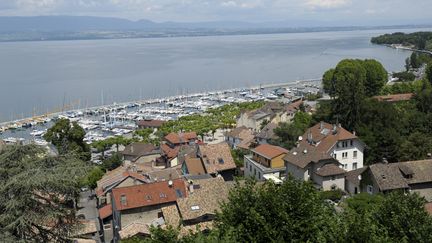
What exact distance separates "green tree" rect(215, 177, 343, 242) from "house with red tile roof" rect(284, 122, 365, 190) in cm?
1193

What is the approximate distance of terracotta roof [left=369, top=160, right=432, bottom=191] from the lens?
20.6 m

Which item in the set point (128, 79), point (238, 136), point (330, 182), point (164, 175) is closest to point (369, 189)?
point (330, 182)

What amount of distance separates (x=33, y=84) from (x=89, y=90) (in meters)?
17.3

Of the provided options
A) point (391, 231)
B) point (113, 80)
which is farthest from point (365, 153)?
point (113, 80)

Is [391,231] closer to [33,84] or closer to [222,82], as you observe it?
[222,82]

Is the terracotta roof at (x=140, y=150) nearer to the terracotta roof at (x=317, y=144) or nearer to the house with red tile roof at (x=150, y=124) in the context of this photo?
the terracotta roof at (x=317, y=144)

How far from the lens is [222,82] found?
3634 inches

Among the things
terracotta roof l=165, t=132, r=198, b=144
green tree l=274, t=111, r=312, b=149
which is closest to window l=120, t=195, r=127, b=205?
green tree l=274, t=111, r=312, b=149

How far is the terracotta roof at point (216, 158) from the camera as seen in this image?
2491cm

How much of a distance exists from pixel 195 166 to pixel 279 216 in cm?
1529

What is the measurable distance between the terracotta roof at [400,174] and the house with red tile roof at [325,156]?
7.27ft

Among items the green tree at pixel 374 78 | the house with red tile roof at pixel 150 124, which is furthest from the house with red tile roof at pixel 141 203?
the green tree at pixel 374 78

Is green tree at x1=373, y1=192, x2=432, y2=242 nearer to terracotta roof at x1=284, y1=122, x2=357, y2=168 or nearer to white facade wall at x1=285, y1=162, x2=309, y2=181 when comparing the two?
white facade wall at x1=285, y1=162, x2=309, y2=181

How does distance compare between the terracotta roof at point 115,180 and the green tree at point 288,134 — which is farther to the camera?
the green tree at point 288,134
